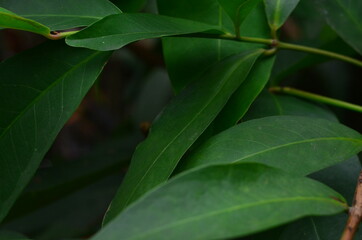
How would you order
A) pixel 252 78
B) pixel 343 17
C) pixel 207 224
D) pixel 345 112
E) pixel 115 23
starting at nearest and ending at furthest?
1. pixel 207 224
2. pixel 115 23
3. pixel 252 78
4. pixel 343 17
5. pixel 345 112

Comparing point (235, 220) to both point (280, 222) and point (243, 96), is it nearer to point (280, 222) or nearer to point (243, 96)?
point (280, 222)

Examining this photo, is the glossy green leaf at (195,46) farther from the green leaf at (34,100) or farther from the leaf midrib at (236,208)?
the leaf midrib at (236,208)

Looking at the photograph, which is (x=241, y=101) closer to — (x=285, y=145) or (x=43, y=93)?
(x=285, y=145)

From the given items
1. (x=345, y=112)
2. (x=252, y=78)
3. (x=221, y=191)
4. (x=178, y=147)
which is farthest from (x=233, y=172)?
(x=345, y=112)

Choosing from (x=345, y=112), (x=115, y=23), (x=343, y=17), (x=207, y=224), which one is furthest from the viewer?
(x=345, y=112)

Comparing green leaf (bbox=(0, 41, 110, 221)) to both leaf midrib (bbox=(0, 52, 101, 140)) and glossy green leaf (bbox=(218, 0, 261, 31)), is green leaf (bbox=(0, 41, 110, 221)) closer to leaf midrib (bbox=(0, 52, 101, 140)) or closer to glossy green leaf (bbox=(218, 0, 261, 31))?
leaf midrib (bbox=(0, 52, 101, 140))

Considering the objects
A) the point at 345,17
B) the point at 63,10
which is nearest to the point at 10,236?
the point at 63,10

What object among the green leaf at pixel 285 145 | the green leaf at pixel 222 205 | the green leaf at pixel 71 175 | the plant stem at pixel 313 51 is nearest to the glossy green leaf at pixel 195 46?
the plant stem at pixel 313 51
